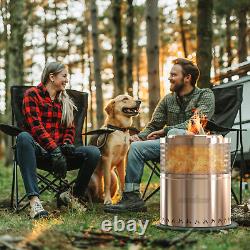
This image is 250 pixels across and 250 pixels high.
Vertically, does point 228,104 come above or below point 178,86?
below

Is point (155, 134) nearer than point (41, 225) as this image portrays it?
No

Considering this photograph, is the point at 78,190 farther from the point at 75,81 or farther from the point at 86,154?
the point at 75,81

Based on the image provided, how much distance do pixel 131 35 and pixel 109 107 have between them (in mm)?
11195

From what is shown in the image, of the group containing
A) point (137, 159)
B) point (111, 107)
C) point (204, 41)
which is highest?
point (204, 41)

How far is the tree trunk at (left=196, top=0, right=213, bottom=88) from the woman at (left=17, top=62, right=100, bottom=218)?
3911mm

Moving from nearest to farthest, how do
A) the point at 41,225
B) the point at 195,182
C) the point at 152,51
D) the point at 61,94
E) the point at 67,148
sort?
the point at 195,182
the point at 41,225
the point at 67,148
the point at 61,94
the point at 152,51

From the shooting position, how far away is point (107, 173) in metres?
5.40

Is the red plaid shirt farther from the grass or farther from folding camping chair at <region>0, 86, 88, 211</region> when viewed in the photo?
the grass

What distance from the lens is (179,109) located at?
4934 millimetres

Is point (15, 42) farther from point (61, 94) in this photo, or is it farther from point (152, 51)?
point (61, 94)

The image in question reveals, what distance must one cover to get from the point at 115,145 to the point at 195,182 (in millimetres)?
1703

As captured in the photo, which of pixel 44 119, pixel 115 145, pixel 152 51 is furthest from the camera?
pixel 152 51

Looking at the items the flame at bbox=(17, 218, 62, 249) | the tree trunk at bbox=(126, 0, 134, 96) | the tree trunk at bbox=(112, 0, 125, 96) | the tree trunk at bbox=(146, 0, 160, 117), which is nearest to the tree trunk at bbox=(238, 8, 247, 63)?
the tree trunk at bbox=(126, 0, 134, 96)

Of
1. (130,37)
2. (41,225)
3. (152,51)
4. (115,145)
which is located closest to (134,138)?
(115,145)
